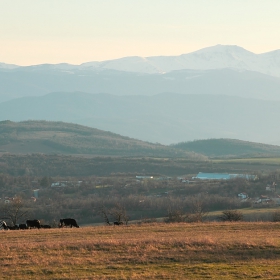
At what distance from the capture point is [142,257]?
22.6 metres

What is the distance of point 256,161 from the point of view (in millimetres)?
134875

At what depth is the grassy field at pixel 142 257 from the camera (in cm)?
2047

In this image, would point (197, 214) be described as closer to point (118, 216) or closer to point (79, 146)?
point (118, 216)

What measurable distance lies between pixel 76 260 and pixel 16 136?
176 metres

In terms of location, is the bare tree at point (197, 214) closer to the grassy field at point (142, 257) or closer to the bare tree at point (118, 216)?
the bare tree at point (118, 216)

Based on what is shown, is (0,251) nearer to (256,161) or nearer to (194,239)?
(194,239)

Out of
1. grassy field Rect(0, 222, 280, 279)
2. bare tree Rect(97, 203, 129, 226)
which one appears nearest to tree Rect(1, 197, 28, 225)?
bare tree Rect(97, 203, 129, 226)

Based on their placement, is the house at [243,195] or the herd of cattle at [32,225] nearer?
the herd of cattle at [32,225]

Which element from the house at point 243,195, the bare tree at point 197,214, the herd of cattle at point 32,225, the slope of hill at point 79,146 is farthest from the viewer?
the slope of hill at point 79,146

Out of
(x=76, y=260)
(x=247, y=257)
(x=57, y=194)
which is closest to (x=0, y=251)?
(x=76, y=260)

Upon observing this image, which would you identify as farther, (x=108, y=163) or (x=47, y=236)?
(x=108, y=163)

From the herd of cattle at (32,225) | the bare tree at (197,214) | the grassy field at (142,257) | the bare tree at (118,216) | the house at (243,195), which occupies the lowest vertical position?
the house at (243,195)

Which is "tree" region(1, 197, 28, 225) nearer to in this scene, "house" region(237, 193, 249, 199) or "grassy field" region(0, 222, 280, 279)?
"grassy field" region(0, 222, 280, 279)

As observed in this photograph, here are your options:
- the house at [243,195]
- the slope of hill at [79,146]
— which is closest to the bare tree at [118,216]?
the house at [243,195]
